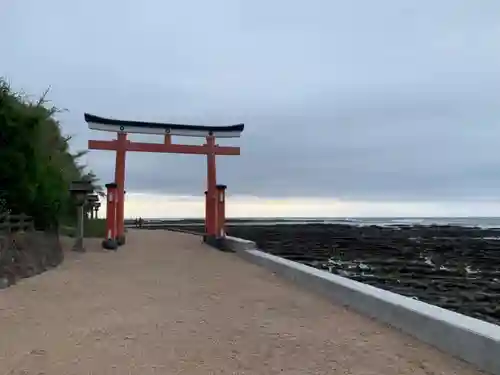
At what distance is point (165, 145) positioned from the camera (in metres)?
16.5

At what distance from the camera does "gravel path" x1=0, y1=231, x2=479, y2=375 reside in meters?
4.27

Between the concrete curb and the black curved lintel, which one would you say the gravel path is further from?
the black curved lintel

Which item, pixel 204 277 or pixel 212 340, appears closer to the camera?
pixel 212 340

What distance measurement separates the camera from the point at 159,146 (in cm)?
1641

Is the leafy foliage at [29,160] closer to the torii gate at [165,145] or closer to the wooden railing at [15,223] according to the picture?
the wooden railing at [15,223]

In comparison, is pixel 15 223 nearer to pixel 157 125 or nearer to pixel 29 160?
pixel 29 160

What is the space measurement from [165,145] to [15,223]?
6344 mm

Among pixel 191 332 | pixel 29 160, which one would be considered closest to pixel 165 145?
pixel 29 160

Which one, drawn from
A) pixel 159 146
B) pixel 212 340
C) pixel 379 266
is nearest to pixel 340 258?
pixel 379 266

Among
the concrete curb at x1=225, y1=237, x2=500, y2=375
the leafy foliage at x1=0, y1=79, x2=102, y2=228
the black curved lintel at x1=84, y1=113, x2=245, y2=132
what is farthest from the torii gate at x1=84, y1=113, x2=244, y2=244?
the concrete curb at x1=225, y1=237, x2=500, y2=375

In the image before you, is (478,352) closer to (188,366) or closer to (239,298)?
(188,366)

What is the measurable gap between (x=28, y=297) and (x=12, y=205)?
5034mm

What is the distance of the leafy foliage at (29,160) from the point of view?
11000mm

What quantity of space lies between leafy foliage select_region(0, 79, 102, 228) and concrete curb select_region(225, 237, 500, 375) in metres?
6.30
